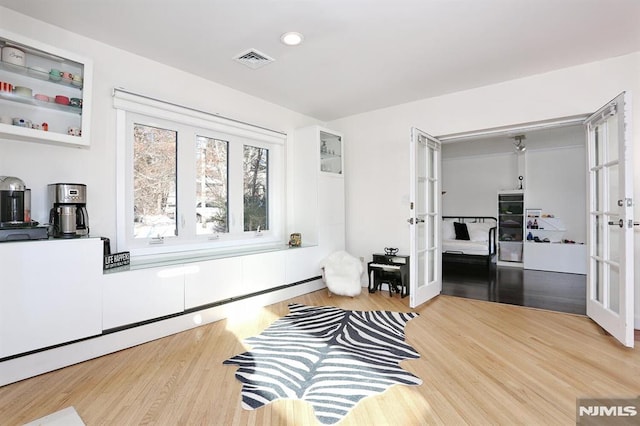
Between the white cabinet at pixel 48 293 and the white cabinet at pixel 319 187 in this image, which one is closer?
the white cabinet at pixel 48 293

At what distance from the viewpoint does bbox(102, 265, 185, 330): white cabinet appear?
248cm

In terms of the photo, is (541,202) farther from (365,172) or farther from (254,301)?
(254,301)

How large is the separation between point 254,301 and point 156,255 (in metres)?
1.18

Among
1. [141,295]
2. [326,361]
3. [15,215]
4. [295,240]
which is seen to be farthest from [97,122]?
[326,361]

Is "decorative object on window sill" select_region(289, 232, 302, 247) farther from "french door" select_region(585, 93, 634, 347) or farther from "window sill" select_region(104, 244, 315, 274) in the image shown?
"french door" select_region(585, 93, 634, 347)

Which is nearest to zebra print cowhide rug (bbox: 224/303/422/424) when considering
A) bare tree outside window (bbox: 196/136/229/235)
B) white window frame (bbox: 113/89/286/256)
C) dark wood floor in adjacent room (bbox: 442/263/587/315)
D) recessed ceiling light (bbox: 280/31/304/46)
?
white window frame (bbox: 113/89/286/256)

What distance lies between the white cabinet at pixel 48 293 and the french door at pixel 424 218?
9.99 ft

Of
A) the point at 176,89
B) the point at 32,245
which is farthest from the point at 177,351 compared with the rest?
the point at 176,89

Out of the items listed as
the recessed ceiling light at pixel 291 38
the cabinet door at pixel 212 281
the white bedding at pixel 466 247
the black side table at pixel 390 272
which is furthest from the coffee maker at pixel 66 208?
the white bedding at pixel 466 247

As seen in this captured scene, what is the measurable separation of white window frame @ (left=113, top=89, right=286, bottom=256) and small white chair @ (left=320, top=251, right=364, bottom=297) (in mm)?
797

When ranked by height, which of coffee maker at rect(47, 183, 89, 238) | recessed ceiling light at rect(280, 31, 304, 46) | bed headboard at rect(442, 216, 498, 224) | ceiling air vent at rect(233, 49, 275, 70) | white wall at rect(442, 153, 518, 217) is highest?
ceiling air vent at rect(233, 49, 275, 70)

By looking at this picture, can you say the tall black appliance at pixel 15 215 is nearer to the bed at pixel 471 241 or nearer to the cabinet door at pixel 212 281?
the cabinet door at pixel 212 281

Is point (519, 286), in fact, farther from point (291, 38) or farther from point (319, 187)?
point (291, 38)

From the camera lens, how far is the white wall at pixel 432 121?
310 centimetres
